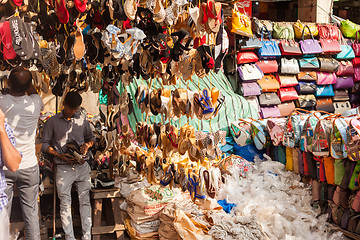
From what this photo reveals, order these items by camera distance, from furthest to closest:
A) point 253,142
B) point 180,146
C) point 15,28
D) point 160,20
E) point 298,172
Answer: point 253,142 < point 298,172 < point 180,146 < point 160,20 < point 15,28

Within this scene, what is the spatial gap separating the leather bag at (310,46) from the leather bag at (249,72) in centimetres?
104

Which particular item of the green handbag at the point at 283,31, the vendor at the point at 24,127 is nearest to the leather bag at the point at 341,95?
the green handbag at the point at 283,31

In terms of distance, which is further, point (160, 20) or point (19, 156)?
point (160, 20)

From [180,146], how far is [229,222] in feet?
3.24

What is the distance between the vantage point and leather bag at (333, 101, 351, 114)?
26.7 ft

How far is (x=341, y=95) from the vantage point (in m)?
8.22

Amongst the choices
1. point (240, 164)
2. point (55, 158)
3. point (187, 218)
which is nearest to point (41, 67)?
point (55, 158)

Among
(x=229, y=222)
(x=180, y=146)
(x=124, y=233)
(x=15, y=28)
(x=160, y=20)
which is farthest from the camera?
(x=124, y=233)

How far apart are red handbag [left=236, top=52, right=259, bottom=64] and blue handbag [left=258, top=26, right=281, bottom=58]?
16 centimetres

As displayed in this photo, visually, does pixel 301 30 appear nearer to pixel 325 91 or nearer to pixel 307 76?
pixel 307 76

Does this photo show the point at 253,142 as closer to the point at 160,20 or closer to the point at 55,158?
the point at 55,158

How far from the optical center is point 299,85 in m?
7.60

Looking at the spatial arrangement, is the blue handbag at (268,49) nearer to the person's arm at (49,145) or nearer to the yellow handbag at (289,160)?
the yellow handbag at (289,160)

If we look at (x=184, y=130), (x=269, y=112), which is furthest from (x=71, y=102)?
(x=269, y=112)
